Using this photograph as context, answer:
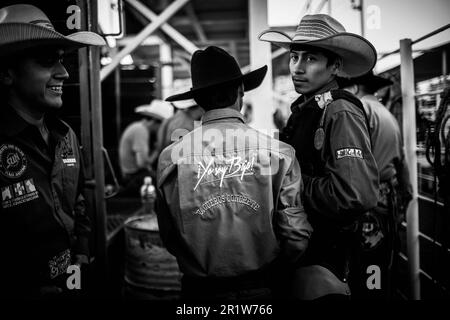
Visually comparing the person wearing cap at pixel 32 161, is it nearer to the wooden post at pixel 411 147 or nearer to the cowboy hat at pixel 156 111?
the wooden post at pixel 411 147

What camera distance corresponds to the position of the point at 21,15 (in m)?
1.98

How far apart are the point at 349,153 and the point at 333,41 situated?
2.24 feet

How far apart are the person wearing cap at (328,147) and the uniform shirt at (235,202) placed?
170 mm

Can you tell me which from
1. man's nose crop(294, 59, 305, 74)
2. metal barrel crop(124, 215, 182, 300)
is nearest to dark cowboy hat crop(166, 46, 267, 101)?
man's nose crop(294, 59, 305, 74)

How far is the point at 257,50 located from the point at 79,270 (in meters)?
3.01

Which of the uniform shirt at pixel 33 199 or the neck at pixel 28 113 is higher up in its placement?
the neck at pixel 28 113

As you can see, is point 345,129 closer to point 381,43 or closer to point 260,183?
point 260,183

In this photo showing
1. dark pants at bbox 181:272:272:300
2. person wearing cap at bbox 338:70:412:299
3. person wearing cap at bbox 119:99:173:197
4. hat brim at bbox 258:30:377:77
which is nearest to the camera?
dark pants at bbox 181:272:272:300

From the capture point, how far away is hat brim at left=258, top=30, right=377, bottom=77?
210cm

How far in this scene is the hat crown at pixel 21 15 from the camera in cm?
194

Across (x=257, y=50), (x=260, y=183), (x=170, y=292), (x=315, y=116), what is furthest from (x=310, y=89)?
(x=170, y=292)

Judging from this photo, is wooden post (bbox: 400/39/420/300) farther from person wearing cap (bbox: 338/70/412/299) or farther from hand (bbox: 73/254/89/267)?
hand (bbox: 73/254/89/267)

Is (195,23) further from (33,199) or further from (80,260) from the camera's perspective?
(33,199)

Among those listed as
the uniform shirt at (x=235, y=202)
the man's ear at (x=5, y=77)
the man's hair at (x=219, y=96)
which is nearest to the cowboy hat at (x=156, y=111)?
the man's ear at (x=5, y=77)
